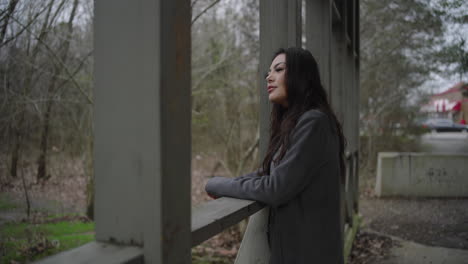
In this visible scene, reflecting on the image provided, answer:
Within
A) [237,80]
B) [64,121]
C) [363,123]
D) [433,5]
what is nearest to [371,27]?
[433,5]

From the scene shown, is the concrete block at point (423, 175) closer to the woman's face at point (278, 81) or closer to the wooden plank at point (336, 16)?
the wooden plank at point (336, 16)

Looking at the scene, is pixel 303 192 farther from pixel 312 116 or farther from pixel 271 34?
pixel 271 34

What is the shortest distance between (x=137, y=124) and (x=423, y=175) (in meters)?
8.17

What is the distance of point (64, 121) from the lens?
20.3 ft

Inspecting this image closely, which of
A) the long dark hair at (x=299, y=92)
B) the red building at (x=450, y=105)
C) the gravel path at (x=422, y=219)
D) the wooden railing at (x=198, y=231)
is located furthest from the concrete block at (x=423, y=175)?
the wooden railing at (x=198, y=231)

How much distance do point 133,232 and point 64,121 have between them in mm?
5875

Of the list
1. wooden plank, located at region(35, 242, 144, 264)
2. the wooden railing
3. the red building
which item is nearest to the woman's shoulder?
the wooden railing

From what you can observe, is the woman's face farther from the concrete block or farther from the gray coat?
the concrete block

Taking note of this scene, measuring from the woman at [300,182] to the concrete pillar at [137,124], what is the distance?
709mm

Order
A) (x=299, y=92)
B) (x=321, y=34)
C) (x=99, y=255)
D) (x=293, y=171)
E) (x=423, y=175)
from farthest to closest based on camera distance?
1. (x=423, y=175)
2. (x=321, y=34)
3. (x=299, y=92)
4. (x=293, y=171)
5. (x=99, y=255)

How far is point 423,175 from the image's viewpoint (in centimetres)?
789

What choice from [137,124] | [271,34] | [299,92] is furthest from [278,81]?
[137,124]

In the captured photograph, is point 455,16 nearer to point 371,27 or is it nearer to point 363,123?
point 371,27

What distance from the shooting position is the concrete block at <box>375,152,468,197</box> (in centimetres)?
756
